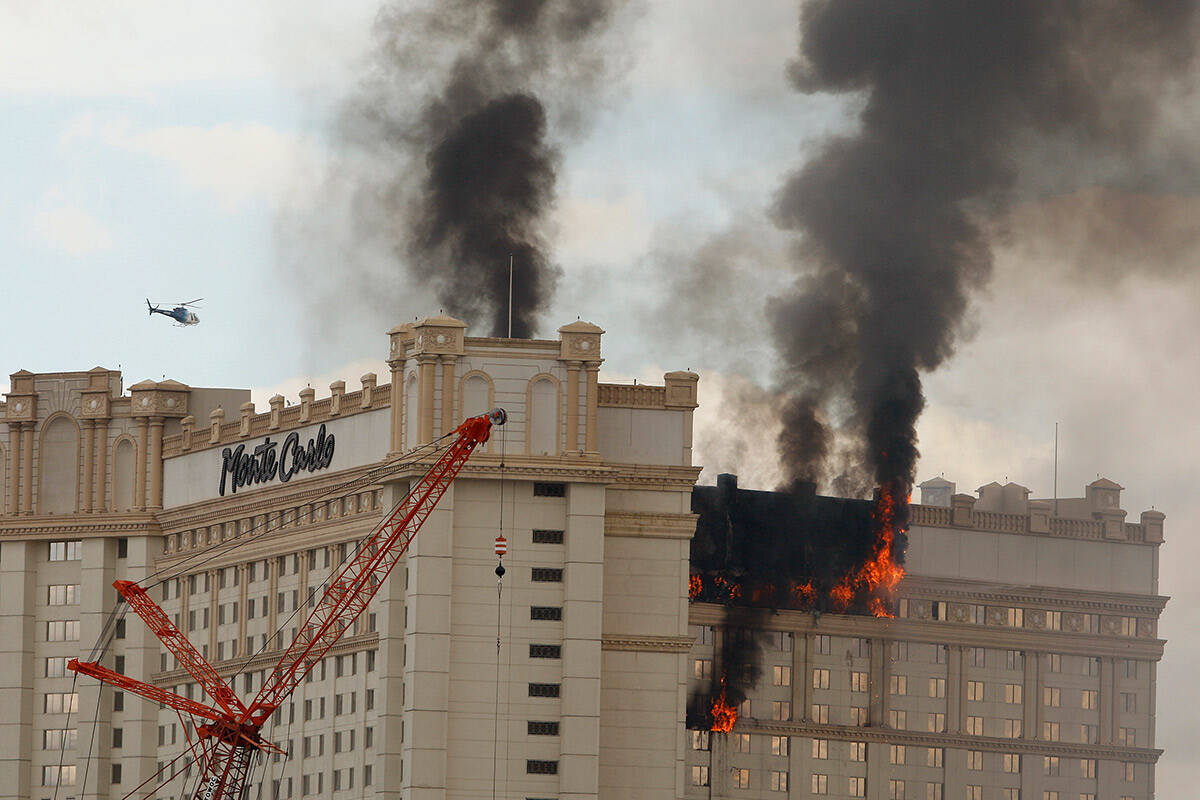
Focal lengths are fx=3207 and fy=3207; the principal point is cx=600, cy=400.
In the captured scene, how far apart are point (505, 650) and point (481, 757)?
22.3 ft

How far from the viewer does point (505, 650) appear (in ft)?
656

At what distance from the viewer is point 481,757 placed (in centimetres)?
19875

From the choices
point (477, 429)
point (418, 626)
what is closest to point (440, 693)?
point (418, 626)

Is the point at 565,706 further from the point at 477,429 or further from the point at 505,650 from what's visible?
the point at 477,429

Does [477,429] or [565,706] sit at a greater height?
[477,429]

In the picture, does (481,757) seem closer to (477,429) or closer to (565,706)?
(565,706)

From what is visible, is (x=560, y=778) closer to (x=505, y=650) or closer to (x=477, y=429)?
(x=505, y=650)

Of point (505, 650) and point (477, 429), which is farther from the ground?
point (477, 429)

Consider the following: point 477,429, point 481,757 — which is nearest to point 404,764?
point 481,757

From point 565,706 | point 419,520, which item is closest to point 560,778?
point 565,706

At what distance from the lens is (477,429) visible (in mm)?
197375

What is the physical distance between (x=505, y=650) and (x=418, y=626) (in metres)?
5.66

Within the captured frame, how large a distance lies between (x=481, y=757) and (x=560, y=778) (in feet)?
16.6

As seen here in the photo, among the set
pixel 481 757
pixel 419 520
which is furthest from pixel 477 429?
pixel 481 757
